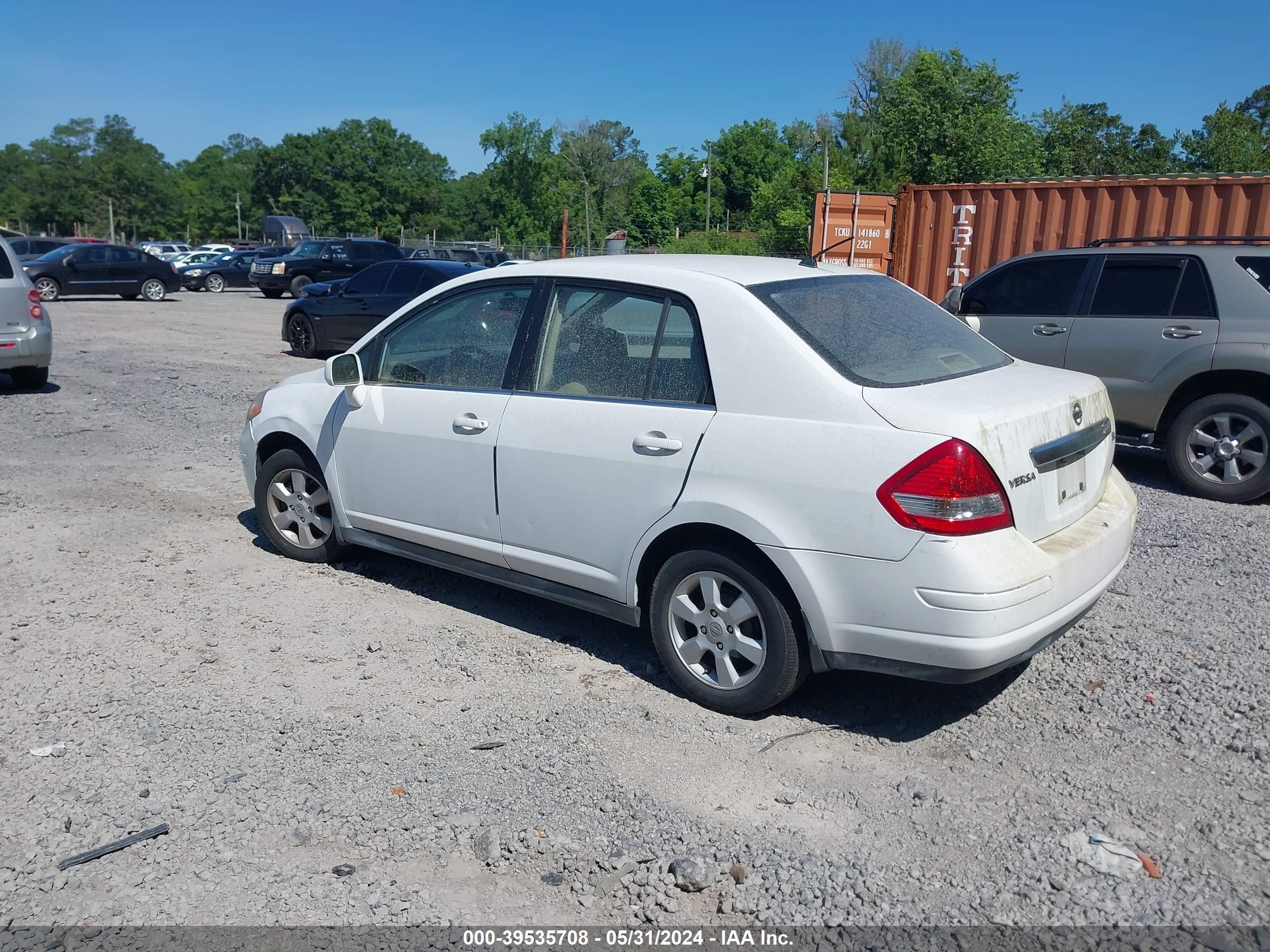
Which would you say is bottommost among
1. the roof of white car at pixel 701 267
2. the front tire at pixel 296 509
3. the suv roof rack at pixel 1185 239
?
the front tire at pixel 296 509

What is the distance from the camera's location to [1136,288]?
7.97 meters

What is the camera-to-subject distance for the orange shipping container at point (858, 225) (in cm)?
1611

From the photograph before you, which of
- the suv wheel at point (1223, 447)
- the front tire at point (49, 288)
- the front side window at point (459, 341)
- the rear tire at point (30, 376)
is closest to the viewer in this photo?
the front side window at point (459, 341)

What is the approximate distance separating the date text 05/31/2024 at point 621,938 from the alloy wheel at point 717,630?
1216 millimetres

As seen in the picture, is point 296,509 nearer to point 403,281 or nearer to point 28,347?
point 28,347

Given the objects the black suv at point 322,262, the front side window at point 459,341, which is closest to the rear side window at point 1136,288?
the front side window at point 459,341

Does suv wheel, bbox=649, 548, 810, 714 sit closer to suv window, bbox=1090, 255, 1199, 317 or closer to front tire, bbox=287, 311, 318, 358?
suv window, bbox=1090, 255, 1199, 317

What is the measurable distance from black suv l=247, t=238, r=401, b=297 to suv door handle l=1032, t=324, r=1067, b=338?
74.2 ft

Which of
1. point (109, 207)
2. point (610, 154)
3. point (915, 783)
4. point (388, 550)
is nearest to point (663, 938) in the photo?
point (915, 783)

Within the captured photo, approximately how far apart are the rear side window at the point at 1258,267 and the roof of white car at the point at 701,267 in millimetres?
4166

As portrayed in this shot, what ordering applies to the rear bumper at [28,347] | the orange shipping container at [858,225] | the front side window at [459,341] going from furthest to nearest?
1. the orange shipping container at [858,225]
2. the rear bumper at [28,347]
3. the front side window at [459,341]

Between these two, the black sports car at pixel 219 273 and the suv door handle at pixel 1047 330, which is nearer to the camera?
the suv door handle at pixel 1047 330

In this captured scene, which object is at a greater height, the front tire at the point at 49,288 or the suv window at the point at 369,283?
the suv window at the point at 369,283

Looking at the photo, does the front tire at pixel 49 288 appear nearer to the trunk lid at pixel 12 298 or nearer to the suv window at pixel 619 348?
the trunk lid at pixel 12 298
